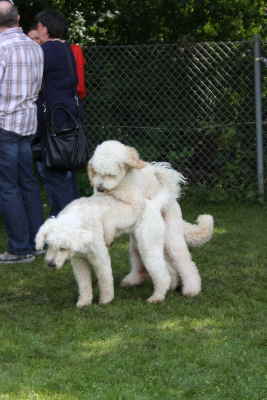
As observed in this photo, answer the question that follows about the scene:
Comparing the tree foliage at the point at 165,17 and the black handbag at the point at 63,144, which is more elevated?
the tree foliage at the point at 165,17

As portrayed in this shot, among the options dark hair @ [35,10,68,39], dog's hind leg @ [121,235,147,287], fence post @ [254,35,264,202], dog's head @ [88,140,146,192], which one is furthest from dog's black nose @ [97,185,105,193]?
fence post @ [254,35,264,202]

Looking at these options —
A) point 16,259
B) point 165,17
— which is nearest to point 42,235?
point 16,259

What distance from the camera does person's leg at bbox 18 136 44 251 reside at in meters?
6.70

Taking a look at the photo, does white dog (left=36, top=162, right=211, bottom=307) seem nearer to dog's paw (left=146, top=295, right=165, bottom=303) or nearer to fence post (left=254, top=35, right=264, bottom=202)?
dog's paw (left=146, top=295, right=165, bottom=303)

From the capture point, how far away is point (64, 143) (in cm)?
680

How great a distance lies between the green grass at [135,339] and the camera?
4195 millimetres

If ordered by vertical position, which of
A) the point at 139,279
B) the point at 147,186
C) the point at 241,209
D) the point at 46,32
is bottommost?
the point at 241,209

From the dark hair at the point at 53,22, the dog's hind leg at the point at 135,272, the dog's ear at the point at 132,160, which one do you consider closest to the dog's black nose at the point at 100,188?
the dog's ear at the point at 132,160

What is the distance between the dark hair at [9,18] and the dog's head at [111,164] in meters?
1.45

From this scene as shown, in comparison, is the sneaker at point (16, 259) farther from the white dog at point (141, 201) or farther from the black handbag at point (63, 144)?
the white dog at point (141, 201)

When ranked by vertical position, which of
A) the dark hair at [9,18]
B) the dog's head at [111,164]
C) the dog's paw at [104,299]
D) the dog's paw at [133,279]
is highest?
the dark hair at [9,18]

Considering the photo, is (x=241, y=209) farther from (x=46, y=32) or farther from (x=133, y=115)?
(x=46, y=32)

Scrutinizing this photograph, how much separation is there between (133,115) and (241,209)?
1.67m

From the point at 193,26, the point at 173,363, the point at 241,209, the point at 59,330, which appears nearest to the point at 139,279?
the point at 59,330
